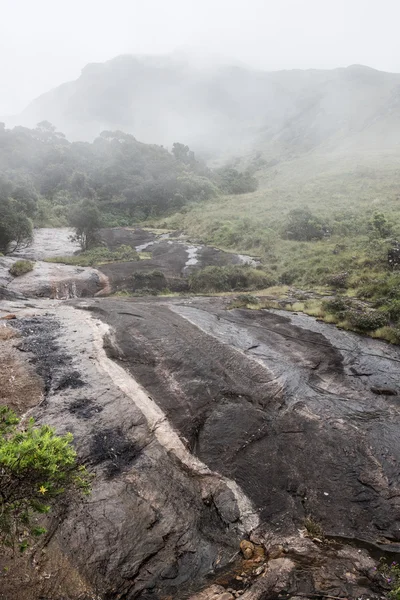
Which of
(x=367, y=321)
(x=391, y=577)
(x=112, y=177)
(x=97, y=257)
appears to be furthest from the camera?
(x=112, y=177)

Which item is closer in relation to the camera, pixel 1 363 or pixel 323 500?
pixel 323 500

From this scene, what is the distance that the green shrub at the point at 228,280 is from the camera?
26078 millimetres

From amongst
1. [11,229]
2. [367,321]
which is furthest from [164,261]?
[367,321]

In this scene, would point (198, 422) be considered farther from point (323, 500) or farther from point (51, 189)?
point (51, 189)

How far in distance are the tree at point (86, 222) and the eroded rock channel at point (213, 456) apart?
26.1 meters

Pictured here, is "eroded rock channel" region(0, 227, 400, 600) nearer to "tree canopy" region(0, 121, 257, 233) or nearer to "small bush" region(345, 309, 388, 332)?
"small bush" region(345, 309, 388, 332)

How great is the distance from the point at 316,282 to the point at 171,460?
19.3m

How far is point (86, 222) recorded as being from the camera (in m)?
39.4

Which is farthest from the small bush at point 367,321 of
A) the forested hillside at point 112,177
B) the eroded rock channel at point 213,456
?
the forested hillside at point 112,177

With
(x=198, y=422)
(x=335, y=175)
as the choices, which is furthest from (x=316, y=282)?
(x=335, y=175)

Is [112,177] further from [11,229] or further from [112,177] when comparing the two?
[11,229]

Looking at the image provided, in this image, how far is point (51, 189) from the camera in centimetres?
7494

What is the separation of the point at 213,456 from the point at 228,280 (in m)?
18.8

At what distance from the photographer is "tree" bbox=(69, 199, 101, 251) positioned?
3909 centimetres
